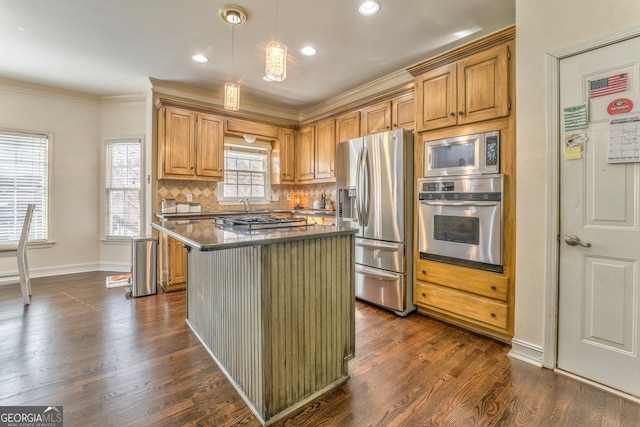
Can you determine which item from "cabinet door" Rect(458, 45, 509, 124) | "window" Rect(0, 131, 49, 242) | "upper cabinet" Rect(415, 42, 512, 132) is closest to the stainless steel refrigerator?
"upper cabinet" Rect(415, 42, 512, 132)

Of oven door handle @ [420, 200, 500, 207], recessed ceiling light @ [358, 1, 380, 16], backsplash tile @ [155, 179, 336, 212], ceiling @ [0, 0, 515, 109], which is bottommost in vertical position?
oven door handle @ [420, 200, 500, 207]

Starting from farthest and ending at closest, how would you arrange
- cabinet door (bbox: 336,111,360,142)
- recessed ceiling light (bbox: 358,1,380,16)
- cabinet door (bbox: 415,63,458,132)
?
1. cabinet door (bbox: 336,111,360,142)
2. cabinet door (bbox: 415,63,458,132)
3. recessed ceiling light (bbox: 358,1,380,16)

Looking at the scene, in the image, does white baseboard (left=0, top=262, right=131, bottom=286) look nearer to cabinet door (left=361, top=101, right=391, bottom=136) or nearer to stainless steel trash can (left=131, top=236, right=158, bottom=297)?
stainless steel trash can (left=131, top=236, right=158, bottom=297)

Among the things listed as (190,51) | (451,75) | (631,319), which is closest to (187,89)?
(190,51)

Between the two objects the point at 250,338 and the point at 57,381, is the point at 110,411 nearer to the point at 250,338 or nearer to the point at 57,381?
the point at 57,381

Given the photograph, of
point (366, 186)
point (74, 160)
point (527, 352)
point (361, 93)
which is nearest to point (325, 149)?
point (361, 93)

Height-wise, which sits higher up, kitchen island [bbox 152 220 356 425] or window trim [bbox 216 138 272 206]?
window trim [bbox 216 138 272 206]

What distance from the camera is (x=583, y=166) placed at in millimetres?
1896

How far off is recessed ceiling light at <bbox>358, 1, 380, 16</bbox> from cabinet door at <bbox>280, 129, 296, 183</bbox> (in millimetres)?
2623

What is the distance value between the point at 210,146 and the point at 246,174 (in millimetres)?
882

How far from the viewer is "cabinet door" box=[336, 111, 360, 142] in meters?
3.93

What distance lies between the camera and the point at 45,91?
4.24 m

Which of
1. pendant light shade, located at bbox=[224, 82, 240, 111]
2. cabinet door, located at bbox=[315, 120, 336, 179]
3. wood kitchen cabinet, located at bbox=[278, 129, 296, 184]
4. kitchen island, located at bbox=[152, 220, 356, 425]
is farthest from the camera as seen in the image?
wood kitchen cabinet, located at bbox=[278, 129, 296, 184]

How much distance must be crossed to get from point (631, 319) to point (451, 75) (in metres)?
2.21
